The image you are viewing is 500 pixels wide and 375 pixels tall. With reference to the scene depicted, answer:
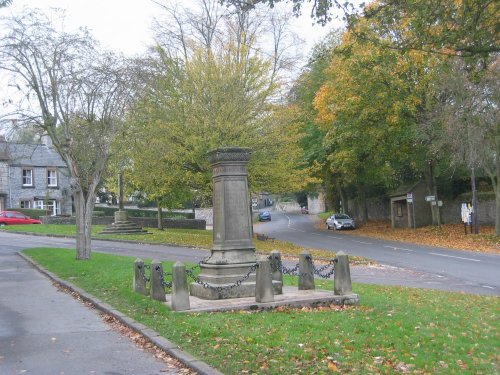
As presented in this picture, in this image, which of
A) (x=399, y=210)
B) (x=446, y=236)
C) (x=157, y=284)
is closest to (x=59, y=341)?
(x=157, y=284)

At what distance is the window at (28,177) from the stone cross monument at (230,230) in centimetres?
4972

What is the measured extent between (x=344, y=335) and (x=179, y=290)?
3.24 m

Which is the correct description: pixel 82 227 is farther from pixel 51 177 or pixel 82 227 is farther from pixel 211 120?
pixel 51 177

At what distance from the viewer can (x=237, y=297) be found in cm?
1092

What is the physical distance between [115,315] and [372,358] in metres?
5.04

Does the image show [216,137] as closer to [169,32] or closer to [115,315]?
[169,32]

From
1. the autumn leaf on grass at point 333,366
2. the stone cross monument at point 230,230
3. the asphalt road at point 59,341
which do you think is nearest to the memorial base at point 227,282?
the stone cross monument at point 230,230

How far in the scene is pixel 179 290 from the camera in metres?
9.72

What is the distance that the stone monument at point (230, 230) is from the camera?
11180 millimetres

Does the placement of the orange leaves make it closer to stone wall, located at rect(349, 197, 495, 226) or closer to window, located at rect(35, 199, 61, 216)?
stone wall, located at rect(349, 197, 495, 226)

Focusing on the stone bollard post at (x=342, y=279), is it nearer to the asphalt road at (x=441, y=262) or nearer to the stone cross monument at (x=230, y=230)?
the stone cross monument at (x=230, y=230)

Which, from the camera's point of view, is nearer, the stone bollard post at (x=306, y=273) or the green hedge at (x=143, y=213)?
the stone bollard post at (x=306, y=273)

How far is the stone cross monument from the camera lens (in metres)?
11.2

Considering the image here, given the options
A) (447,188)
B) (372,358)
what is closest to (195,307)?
(372,358)
